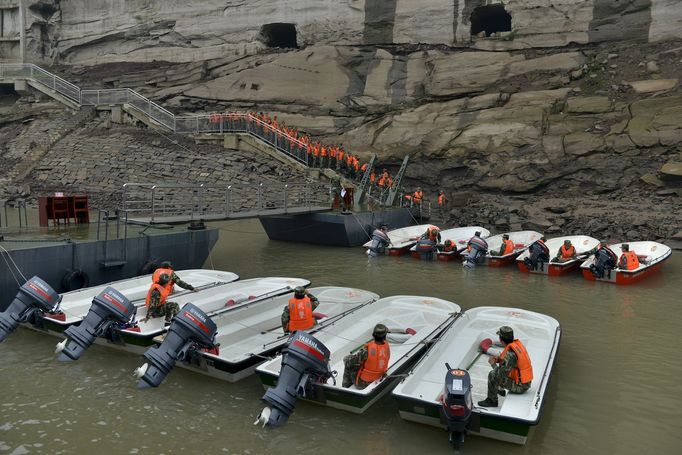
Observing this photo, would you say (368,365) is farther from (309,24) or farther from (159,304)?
(309,24)

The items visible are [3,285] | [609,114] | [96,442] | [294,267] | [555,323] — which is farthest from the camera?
[609,114]

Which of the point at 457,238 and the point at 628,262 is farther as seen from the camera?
the point at 457,238

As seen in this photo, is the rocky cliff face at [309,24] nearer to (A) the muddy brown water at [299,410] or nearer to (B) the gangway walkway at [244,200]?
(B) the gangway walkway at [244,200]

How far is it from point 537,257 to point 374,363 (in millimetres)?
10740

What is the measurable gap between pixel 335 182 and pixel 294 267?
267 inches

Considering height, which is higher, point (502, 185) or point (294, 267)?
point (502, 185)

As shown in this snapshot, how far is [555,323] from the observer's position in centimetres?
1014

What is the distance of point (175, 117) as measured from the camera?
30734 millimetres

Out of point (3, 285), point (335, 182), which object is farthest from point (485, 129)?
point (3, 285)

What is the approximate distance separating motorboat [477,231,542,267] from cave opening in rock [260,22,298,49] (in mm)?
22837

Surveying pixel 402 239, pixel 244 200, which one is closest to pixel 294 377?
pixel 402 239

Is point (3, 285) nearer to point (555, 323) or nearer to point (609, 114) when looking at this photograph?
point (555, 323)

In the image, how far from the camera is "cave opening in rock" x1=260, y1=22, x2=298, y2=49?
3706cm

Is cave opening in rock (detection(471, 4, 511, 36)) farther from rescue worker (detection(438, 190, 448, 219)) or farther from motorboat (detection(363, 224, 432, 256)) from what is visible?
motorboat (detection(363, 224, 432, 256))
